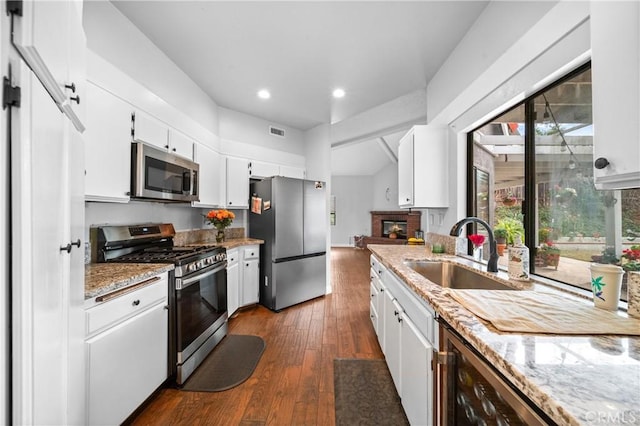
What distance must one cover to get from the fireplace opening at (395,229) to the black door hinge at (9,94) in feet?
28.4

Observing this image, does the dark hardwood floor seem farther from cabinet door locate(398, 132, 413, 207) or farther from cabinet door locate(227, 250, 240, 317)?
cabinet door locate(398, 132, 413, 207)

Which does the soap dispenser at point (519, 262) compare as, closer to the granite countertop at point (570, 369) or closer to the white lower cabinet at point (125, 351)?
the granite countertop at point (570, 369)

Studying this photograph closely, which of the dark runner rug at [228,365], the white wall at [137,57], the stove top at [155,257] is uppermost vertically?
the white wall at [137,57]

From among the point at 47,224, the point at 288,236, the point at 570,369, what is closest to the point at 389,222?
the point at 288,236

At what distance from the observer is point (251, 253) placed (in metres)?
3.33

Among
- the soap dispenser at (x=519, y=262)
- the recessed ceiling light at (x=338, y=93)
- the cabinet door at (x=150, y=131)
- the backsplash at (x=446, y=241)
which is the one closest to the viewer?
the soap dispenser at (x=519, y=262)

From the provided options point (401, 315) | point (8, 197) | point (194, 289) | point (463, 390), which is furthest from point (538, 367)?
point (194, 289)

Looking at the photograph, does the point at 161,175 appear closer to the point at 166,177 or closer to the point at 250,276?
the point at 166,177

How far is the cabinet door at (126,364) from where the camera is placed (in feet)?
4.12

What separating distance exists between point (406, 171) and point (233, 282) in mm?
2359

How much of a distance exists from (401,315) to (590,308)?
83 cm

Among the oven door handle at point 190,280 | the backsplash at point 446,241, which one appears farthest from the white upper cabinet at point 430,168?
the oven door handle at point 190,280

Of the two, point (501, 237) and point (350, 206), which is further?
point (350, 206)

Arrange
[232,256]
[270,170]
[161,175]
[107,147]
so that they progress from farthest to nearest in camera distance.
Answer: [270,170] → [232,256] → [161,175] → [107,147]
